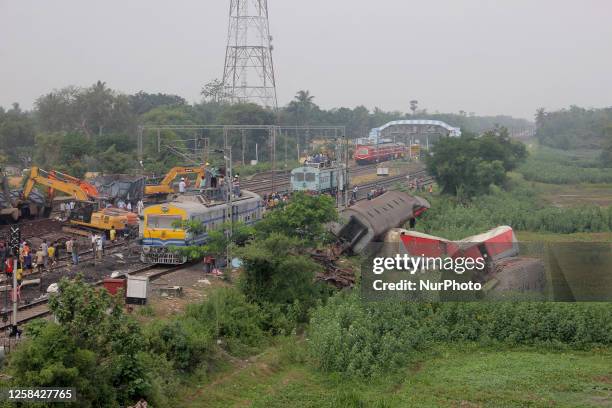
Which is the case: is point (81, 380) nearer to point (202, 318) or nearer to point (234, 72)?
point (202, 318)

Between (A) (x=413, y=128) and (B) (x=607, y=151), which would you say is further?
(A) (x=413, y=128)

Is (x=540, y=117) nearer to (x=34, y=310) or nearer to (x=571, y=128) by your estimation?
(x=571, y=128)

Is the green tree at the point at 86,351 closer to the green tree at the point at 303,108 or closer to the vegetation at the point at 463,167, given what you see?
the vegetation at the point at 463,167

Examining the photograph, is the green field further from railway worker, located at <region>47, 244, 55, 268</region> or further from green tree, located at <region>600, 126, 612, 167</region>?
green tree, located at <region>600, 126, 612, 167</region>

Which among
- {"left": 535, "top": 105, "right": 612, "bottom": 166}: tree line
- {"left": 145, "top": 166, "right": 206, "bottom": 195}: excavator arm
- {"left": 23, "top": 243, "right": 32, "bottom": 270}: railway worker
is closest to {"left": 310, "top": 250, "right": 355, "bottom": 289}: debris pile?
{"left": 23, "top": 243, "right": 32, "bottom": 270}: railway worker

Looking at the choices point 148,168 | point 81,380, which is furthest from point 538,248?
point 148,168

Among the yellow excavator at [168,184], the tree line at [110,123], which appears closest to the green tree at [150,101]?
the tree line at [110,123]

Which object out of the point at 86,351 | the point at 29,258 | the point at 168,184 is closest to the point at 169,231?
the point at 29,258
